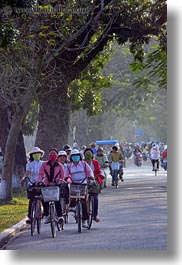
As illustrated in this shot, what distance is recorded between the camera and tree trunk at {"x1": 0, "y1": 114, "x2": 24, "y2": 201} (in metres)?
24.5

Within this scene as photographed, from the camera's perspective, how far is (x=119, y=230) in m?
18.9

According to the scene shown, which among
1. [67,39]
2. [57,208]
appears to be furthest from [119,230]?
[67,39]

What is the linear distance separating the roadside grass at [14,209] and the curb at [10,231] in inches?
5.7

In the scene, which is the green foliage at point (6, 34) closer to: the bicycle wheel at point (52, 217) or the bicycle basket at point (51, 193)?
the bicycle basket at point (51, 193)

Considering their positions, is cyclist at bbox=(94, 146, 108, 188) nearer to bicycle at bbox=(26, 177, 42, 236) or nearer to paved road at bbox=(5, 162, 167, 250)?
paved road at bbox=(5, 162, 167, 250)

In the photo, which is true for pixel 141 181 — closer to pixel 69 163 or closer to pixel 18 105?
pixel 18 105

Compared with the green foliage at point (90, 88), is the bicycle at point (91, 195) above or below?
below

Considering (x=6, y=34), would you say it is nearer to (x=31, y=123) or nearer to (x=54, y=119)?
(x=54, y=119)

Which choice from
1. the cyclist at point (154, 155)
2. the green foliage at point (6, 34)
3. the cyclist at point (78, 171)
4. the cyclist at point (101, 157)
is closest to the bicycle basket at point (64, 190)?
the cyclist at point (78, 171)

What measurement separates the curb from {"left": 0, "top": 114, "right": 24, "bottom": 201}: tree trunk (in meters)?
3.94

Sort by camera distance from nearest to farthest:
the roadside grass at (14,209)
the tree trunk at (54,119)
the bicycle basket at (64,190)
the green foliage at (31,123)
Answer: the bicycle basket at (64,190) → the roadside grass at (14,209) → the tree trunk at (54,119) → the green foliage at (31,123)

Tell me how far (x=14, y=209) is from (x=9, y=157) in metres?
1.81

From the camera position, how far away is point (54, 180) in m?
18.6

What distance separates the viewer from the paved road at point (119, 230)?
16703 mm
